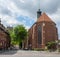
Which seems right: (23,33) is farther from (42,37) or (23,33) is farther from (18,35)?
(42,37)

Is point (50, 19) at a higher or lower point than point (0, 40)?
higher

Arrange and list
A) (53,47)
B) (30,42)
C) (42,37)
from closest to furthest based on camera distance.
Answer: (53,47)
(42,37)
(30,42)

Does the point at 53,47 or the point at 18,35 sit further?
Answer: the point at 18,35

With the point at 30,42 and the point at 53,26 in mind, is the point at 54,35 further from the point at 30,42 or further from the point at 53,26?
the point at 30,42

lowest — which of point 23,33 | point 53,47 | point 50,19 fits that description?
point 53,47

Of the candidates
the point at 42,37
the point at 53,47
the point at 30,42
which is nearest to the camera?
the point at 53,47

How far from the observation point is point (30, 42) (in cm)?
9831

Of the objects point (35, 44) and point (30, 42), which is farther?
point (30, 42)

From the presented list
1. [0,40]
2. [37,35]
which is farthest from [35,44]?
[0,40]

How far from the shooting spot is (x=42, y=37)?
8831 centimetres

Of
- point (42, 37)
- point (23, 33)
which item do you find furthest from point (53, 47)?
point (23, 33)

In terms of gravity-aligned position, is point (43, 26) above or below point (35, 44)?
above

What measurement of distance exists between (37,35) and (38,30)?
221 centimetres

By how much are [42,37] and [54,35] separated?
5511mm
